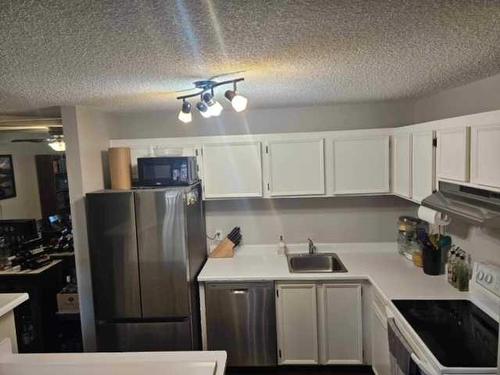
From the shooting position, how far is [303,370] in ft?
9.71

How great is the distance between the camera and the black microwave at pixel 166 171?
9.30ft

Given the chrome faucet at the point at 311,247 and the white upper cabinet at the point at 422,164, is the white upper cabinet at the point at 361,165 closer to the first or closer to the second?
the white upper cabinet at the point at 422,164

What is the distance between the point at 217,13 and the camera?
3.35ft

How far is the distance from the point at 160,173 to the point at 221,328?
4.63ft

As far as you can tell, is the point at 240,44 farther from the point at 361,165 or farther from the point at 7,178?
the point at 7,178

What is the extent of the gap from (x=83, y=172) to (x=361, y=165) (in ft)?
7.74

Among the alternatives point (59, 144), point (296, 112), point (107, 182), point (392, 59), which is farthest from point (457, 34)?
point (59, 144)

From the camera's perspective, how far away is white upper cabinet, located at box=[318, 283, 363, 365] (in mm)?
2795

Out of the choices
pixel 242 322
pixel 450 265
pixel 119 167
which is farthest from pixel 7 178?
pixel 450 265

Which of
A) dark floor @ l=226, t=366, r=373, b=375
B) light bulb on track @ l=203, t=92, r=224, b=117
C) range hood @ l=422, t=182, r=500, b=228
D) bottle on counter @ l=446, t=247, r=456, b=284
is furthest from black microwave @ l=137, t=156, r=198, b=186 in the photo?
bottle on counter @ l=446, t=247, r=456, b=284

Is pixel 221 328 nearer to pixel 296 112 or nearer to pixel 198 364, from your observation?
pixel 198 364

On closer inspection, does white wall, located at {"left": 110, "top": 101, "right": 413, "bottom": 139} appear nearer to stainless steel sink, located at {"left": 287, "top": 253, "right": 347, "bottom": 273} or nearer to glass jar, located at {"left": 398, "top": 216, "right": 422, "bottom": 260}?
glass jar, located at {"left": 398, "top": 216, "right": 422, "bottom": 260}

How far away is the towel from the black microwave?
6.05 ft

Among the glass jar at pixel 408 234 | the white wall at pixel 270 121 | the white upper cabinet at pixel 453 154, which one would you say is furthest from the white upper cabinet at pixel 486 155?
the white wall at pixel 270 121
